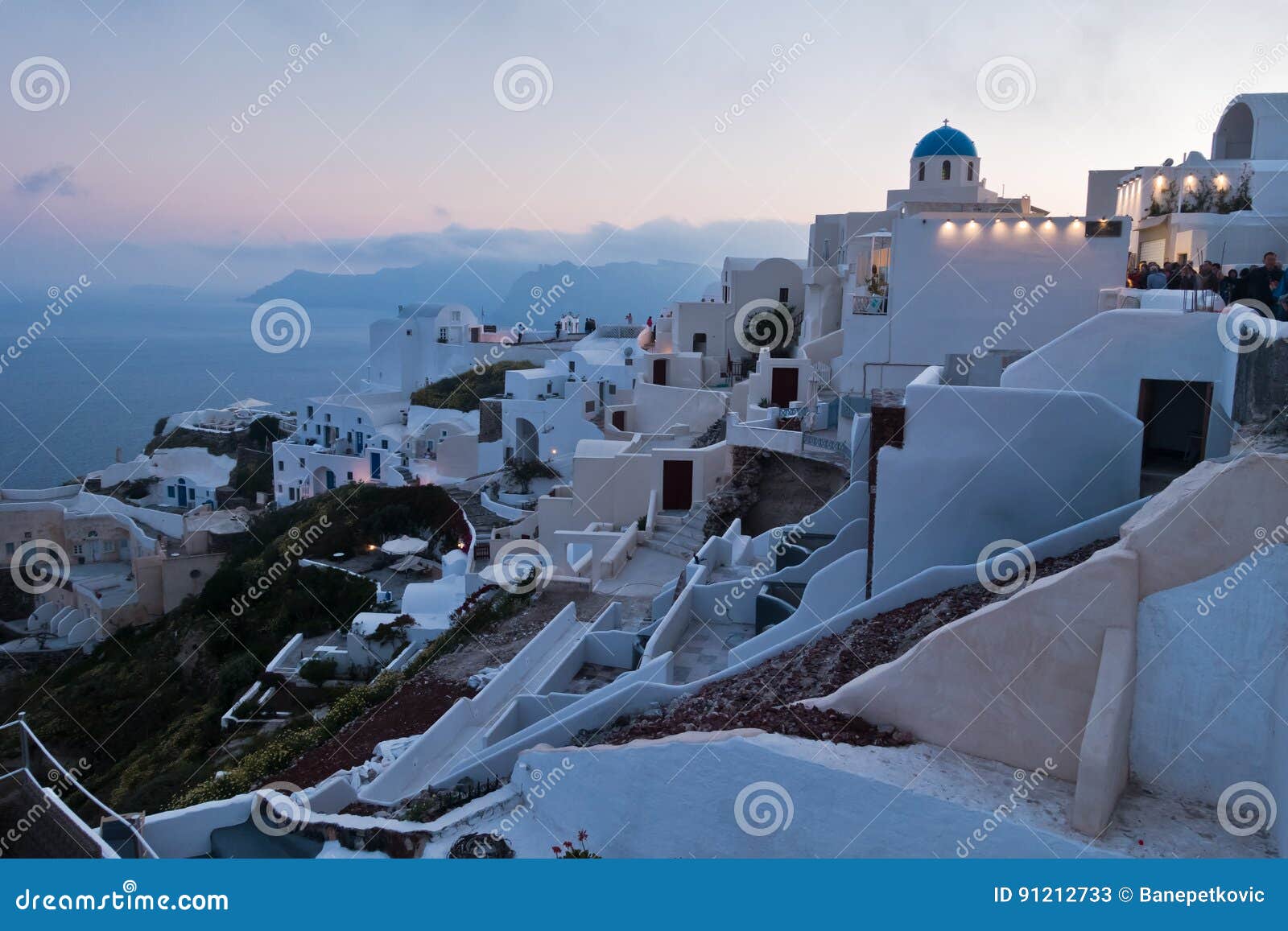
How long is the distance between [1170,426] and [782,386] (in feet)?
46.7

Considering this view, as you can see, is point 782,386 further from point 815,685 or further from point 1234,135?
point 815,685

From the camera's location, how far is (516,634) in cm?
1398

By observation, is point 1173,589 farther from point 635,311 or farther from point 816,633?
point 635,311

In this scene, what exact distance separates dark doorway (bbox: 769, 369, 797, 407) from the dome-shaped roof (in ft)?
23.4

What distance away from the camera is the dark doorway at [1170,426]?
916cm

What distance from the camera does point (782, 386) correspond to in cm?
2406

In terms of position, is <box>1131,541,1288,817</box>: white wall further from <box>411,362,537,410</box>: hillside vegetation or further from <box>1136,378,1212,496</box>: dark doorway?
<box>411,362,537,410</box>: hillside vegetation

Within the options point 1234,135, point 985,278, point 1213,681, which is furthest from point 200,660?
point 1234,135

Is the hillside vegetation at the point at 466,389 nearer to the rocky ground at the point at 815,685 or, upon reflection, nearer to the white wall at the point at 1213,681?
the rocky ground at the point at 815,685

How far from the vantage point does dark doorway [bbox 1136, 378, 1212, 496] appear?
916cm

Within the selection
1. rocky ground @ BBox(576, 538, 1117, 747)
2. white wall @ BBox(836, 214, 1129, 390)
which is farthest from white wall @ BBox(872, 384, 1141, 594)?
white wall @ BBox(836, 214, 1129, 390)

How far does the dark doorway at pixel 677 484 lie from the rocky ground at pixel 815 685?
11463 mm

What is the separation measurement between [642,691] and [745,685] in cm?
114

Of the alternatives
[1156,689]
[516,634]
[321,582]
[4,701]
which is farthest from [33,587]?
[1156,689]
